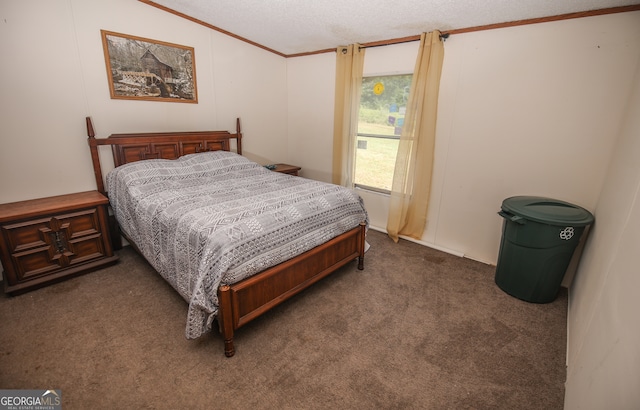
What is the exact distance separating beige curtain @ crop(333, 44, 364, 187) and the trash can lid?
1907mm

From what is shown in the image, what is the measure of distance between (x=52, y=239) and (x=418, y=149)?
11.2 ft

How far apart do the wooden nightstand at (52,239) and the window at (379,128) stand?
283 centimetres

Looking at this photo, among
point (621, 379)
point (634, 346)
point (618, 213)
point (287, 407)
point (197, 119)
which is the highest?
point (197, 119)

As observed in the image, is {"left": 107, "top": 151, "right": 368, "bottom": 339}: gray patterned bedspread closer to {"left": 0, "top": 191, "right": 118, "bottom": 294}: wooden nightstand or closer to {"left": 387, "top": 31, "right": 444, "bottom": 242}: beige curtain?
{"left": 0, "top": 191, "right": 118, "bottom": 294}: wooden nightstand

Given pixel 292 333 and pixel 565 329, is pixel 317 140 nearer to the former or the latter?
pixel 292 333

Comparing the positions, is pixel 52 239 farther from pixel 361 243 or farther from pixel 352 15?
pixel 352 15

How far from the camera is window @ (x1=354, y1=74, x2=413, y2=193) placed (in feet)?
10.9

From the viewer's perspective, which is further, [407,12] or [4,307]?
[407,12]

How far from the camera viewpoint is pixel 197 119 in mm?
3422

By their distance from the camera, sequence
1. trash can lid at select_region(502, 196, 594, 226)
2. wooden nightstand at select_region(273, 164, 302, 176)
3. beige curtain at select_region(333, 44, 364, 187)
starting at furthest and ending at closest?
wooden nightstand at select_region(273, 164, 302, 176)
beige curtain at select_region(333, 44, 364, 187)
trash can lid at select_region(502, 196, 594, 226)

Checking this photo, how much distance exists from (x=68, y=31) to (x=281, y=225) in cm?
253

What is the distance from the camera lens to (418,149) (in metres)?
3.11

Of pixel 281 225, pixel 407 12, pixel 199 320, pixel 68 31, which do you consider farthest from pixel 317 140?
pixel 199 320

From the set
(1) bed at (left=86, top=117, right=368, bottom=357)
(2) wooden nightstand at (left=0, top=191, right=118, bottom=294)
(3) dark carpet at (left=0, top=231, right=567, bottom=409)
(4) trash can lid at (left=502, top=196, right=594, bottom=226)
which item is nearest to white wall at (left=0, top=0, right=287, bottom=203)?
(1) bed at (left=86, top=117, right=368, bottom=357)
